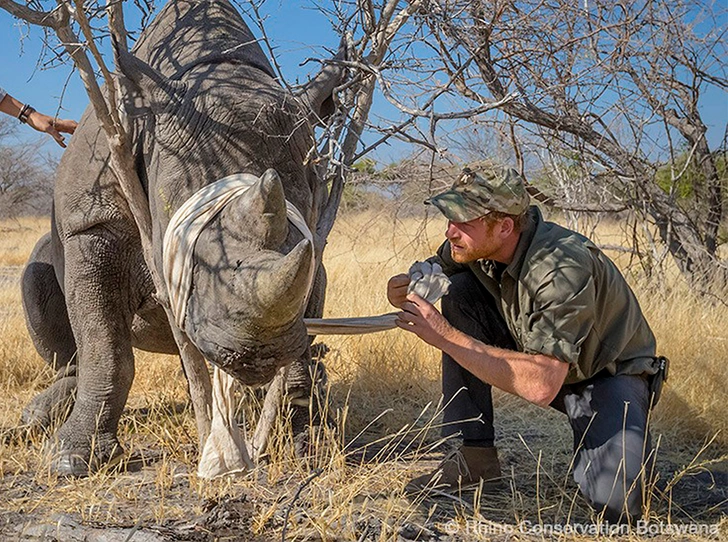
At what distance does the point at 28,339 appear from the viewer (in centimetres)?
707

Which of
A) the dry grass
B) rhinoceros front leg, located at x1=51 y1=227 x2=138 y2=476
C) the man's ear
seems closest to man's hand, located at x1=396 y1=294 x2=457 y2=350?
the man's ear

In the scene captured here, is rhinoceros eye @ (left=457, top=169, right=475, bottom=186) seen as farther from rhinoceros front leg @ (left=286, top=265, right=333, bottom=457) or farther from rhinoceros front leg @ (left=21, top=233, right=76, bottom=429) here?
rhinoceros front leg @ (left=21, top=233, right=76, bottom=429)

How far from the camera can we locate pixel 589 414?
12.3 ft

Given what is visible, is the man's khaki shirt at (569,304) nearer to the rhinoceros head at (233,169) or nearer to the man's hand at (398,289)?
the man's hand at (398,289)

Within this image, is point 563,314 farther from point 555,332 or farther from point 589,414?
point 589,414

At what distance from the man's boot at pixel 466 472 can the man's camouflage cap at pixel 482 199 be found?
1.23m

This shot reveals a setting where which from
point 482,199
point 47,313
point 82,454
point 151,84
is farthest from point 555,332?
point 47,313

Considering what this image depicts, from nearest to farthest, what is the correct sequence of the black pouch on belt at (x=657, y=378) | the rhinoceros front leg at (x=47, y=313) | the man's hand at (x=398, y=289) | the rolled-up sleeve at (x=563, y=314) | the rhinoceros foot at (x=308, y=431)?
the rolled-up sleeve at (x=563, y=314), the man's hand at (x=398, y=289), the black pouch on belt at (x=657, y=378), the rhinoceros foot at (x=308, y=431), the rhinoceros front leg at (x=47, y=313)

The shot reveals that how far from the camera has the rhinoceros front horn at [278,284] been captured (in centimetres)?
243

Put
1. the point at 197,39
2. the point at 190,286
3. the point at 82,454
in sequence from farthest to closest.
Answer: the point at 82,454, the point at 197,39, the point at 190,286

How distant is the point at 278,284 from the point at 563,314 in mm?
1461

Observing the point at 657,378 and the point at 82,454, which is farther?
the point at 82,454

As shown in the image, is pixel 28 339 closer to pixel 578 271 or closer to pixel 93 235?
pixel 93 235

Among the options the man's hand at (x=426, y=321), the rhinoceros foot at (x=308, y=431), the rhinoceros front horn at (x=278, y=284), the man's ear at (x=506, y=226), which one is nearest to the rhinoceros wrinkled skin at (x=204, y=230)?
the rhinoceros front horn at (x=278, y=284)
